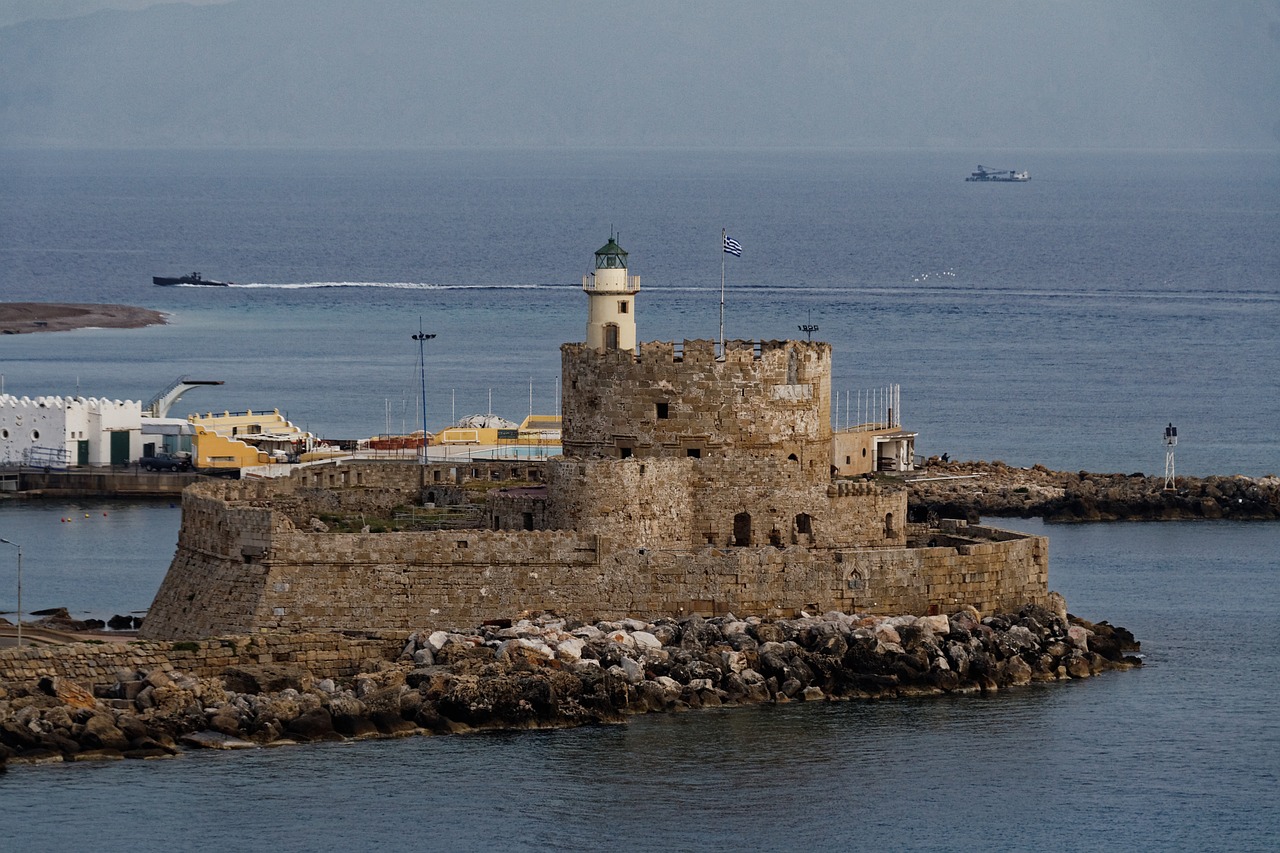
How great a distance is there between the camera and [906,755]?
45.4m

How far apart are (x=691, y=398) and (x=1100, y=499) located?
25563 mm

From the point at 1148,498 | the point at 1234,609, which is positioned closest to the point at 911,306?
the point at 1148,498

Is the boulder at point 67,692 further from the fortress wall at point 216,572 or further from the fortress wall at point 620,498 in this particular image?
the fortress wall at point 620,498

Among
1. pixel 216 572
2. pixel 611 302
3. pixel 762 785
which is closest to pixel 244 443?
pixel 611 302

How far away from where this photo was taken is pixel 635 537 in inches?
1964

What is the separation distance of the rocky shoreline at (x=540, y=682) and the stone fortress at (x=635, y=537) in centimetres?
77

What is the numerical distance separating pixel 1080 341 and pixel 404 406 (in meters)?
40.5

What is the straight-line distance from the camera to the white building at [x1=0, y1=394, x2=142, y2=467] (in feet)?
264

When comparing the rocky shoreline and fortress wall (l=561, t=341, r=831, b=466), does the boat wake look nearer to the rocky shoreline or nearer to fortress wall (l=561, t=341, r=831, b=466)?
fortress wall (l=561, t=341, r=831, b=466)

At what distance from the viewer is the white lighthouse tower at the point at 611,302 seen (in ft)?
173

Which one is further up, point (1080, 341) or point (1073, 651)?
point (1080, 341)

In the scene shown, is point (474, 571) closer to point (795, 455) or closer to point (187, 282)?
point (795, 455)

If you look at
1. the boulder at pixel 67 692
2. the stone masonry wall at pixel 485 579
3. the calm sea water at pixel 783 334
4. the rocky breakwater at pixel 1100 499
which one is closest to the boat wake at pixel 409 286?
the calm sea water at pixel 783 334

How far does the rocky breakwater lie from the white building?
20.8 m
